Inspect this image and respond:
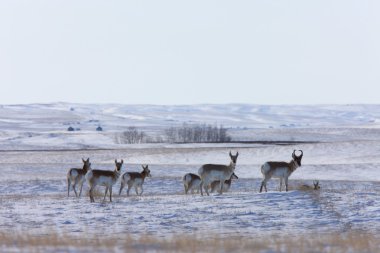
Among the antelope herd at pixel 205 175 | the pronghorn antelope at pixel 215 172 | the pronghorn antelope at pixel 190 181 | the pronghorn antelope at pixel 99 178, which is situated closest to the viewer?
the pronghorn antelope at pixel 99 178

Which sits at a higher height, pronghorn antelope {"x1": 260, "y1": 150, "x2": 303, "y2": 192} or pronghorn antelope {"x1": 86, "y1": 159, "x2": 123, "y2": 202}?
pronghorn antelope {"x1": 260, "y1": 150, "x2": 303, "y2": 192}

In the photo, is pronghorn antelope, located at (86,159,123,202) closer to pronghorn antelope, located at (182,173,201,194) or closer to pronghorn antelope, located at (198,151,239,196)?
pronghorn antelope, located at (198,151,239,196)

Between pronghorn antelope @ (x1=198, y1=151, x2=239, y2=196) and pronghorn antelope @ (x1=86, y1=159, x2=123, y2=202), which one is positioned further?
pronghorn antelope @ (x1=198, y1=151, x2=239, y2=196)

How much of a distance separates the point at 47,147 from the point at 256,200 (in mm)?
63254

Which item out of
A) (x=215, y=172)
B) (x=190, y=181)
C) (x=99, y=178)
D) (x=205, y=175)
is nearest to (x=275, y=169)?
(x=215, y=172)

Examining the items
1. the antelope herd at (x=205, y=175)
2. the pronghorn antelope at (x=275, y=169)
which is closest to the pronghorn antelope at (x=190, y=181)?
the antelope herd at (x=205, y=175)

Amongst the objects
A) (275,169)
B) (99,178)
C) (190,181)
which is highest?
(275,169)

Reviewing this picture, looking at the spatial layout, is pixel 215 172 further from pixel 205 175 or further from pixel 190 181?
pixel 190 181

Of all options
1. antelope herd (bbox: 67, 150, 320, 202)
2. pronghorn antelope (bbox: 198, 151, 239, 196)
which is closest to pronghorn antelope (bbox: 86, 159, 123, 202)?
antelope herd (bbox: 67, 150, 320, 202)

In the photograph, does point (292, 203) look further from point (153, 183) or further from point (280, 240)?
point (153, 183)

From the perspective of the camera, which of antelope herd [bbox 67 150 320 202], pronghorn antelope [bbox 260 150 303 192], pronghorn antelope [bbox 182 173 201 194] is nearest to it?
antelope herd [bbox 67 150 320 202]

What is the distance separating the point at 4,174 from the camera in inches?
1917

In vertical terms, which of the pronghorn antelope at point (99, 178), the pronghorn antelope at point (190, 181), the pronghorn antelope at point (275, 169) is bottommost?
the pronghorn antelope at point (190, 181)

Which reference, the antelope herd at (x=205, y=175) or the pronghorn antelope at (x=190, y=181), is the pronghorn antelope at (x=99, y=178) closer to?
the antelope herd at (x=205, y=175)
